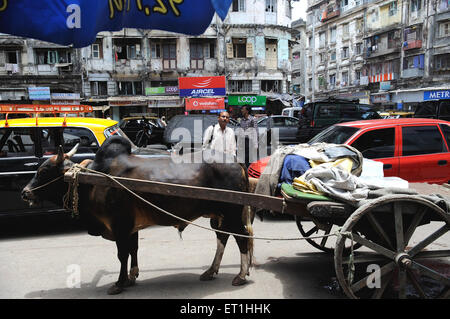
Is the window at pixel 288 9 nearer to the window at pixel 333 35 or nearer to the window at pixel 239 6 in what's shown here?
the window at pixel 239 6

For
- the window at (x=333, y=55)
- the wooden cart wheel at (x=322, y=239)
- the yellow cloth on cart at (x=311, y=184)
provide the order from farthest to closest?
the window at (x=333, y=55)
the wooden cart wheel at (x=322, y=239)
the yellow cloth on cart at (x=311, y=184)

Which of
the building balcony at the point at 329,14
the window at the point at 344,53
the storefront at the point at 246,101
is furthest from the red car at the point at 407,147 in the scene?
the building balcony at the point at 329,14

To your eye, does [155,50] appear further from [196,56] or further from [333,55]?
[333,55]

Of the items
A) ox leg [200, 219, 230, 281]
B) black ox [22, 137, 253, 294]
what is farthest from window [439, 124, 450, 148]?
ox leg [200, 219, 230, 281]

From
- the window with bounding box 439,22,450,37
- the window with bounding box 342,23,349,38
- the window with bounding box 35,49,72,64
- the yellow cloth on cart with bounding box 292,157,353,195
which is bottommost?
the yellow cloth on cart with bounding box 292,157,353,195

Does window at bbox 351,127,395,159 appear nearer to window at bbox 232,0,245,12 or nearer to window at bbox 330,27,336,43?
window at bbox 232,0,245,12

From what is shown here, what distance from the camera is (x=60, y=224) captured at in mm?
6676

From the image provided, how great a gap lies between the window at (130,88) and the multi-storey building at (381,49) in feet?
52.2

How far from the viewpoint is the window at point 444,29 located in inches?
1340

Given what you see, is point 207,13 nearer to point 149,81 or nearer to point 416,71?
point 149,81

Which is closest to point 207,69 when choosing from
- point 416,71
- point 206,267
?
point 416,71

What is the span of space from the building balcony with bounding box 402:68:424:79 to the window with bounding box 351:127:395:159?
33.8m

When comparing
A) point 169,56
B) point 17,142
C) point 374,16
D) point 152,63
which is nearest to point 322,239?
point 17,142

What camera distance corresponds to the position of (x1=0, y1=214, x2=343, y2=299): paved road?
390 centimetres
